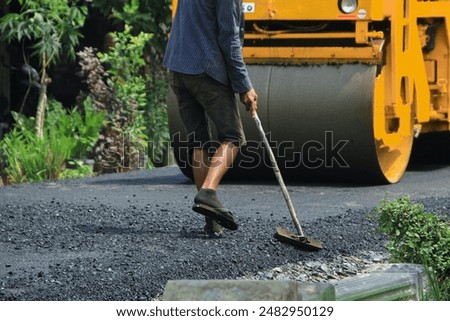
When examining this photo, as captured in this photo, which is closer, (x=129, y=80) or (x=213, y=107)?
(x=213, y=107)

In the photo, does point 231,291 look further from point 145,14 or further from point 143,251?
point 145,14

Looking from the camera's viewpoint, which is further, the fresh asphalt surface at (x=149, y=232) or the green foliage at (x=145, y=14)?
the green foliage at (x=145, y=14)

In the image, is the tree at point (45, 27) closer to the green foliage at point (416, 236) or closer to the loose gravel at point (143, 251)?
the loose gravel at point (143, 251)

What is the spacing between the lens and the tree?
14.5 m

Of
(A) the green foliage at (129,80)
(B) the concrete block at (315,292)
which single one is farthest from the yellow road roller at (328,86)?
(B) the concrete block at (315,292)

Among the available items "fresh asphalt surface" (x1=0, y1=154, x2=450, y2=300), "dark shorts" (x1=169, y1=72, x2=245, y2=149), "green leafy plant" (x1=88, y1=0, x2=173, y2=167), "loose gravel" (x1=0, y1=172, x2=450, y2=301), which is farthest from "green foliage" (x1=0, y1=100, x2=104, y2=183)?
"dark shorts" (x1=169, y1=72, x2=245, y2=149)

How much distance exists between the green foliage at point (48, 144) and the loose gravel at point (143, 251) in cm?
346

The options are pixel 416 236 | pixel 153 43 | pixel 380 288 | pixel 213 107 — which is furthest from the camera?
pixel 153 43

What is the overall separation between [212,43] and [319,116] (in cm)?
317

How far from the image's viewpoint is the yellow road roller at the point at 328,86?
1126 cm

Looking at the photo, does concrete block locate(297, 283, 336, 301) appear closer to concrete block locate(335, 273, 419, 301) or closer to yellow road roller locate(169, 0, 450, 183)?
concrete block locate(335, 273, 419, 301)

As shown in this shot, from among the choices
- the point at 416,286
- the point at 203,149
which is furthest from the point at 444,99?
the point at 416,286

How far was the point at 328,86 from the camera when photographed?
37.0 ft

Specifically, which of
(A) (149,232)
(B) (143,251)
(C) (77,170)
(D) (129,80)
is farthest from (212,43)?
(D) (129,80)
